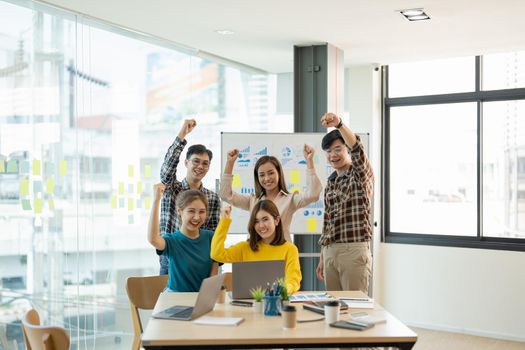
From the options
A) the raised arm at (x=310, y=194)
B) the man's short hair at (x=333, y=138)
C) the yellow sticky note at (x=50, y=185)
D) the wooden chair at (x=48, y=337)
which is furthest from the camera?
the yellow sticky note at (x=50, y=185)

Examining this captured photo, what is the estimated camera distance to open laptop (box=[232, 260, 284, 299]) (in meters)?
3.36

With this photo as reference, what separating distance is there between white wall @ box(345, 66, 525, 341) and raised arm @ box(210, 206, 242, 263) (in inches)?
139

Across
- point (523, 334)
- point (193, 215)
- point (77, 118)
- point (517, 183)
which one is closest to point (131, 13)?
point (77, 118)

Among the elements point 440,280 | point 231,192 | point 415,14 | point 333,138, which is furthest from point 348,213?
point 440,280

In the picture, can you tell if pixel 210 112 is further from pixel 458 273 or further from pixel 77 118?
pixel 458 273

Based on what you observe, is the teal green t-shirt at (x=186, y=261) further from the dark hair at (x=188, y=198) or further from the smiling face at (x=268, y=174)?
the smiling face at (x=268, y=174)

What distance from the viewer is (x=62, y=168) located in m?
4.88

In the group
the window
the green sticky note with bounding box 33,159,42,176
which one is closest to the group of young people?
the green sticky note with bounding box 33,159,42,176

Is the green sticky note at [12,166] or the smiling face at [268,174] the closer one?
the smiling face at [268,174]

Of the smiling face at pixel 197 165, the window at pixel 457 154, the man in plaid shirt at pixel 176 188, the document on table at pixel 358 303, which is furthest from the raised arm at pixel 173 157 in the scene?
the window at pixel 457 154

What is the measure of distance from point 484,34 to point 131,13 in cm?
290

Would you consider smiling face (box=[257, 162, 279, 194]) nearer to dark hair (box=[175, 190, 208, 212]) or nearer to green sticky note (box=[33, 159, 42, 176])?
dark hair (box=[175, 190, 208, 212])

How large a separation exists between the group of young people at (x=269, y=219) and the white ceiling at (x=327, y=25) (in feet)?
3.12

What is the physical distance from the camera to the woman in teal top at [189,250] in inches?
153
